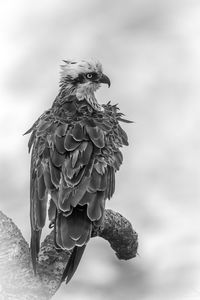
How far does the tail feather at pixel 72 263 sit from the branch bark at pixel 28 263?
0.33ft

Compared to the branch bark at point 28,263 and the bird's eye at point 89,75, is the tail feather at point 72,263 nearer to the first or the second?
the branch bark at point 28,263

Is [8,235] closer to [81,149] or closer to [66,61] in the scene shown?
[81,149]

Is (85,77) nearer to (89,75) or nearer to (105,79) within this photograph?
(89,75)

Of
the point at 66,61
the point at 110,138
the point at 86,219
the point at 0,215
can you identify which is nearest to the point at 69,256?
the point at 86,219

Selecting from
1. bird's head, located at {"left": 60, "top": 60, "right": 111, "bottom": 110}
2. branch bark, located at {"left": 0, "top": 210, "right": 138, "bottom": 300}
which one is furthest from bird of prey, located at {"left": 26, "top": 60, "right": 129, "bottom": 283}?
branch bark, located at {"left": 0, "top": 210, "right": 138, "bottom": 300}

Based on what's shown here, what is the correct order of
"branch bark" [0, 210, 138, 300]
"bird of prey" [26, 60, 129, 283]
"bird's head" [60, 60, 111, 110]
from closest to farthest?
"branch bark" [0, 210, 138, 300] < "bird of prey" [26, 60, 129, 283] < "bird's head" [60, 60, 111, 110]

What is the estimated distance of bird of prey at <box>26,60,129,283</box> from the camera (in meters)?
7.31

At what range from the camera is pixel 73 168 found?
25.5 feet

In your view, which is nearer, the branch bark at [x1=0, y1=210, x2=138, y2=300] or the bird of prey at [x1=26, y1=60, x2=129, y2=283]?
the branch bark at [x1=0, y1=210, x2=138, y2=300]

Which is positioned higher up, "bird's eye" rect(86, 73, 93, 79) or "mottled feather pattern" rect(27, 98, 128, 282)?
"bird's eye" rect(86, 73, 93, 79)

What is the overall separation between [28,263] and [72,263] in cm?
55

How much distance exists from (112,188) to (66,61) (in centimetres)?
262

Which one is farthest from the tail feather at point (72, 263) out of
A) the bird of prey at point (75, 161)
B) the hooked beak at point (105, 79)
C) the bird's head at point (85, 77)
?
the hooked beak at point (105, 79)

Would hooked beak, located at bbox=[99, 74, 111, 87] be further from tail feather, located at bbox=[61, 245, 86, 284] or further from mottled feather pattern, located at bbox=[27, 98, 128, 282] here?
tail feather, located at bbox=[61, 245, 86, 284]
